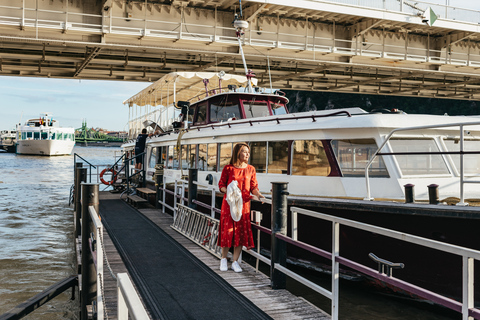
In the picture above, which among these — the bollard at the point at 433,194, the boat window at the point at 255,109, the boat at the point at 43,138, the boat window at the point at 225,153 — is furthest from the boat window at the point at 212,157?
the boat at the point at 43,138

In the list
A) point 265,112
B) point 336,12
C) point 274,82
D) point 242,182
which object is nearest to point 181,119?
point 265,112

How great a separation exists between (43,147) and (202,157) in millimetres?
84466

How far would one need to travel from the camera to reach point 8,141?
12825 cm

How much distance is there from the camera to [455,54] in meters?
33.8

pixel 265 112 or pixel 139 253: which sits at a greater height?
pixel 265 112

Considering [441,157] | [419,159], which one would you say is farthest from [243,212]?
[441,157]

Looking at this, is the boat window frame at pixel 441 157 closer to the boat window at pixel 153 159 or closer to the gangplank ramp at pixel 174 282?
the gangplank ramp at pixel 174 282

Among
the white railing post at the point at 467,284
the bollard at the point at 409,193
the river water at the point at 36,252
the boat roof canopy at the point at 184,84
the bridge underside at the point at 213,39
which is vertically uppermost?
the bridge underside at the point at 213,39

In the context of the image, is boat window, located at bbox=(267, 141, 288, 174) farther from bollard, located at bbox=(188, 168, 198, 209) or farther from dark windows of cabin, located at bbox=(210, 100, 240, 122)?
dark windows of cabin, located at bbox=(210, 100, 240, 122)

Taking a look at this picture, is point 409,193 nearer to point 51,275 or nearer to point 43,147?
point 51,275

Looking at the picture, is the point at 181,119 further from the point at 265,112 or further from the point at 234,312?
the point at 234,312

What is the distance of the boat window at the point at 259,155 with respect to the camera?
35.2 feet

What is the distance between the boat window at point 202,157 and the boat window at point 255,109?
1524mm

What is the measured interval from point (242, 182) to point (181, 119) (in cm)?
942
